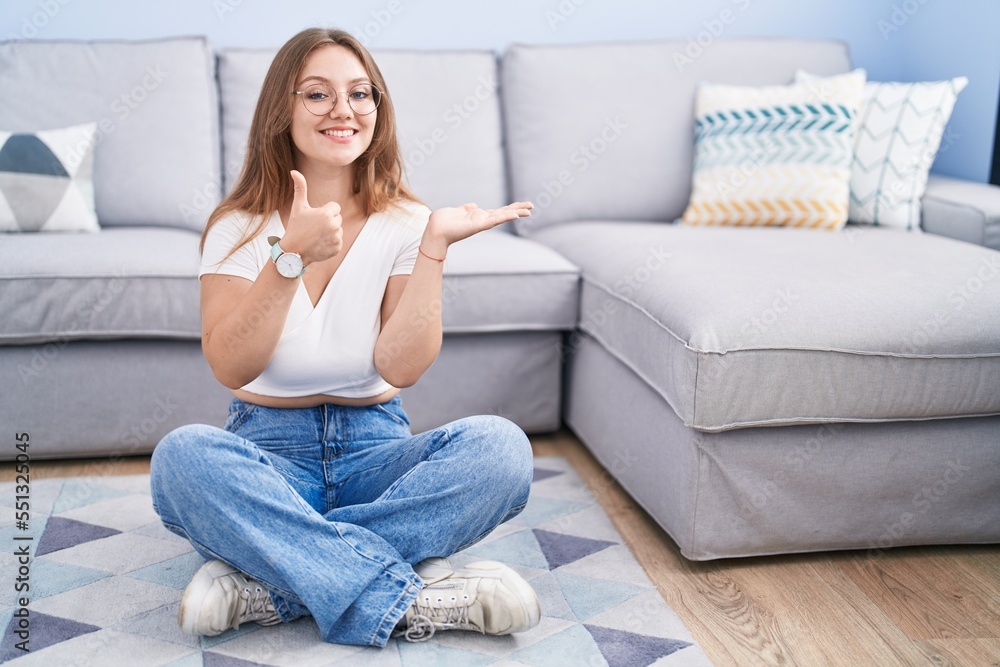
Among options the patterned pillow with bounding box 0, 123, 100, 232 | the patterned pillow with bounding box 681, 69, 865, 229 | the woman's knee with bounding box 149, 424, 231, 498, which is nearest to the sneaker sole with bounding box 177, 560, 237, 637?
the woman's knee with bounding box 149, 424, 231, 498

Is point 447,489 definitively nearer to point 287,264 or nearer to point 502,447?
point 502,447

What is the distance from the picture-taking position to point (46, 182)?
229 centimetres

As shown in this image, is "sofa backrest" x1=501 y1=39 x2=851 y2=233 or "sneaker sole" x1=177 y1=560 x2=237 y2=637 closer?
"sneaker sole" x1=177 y1=560 x2=237 y2=637

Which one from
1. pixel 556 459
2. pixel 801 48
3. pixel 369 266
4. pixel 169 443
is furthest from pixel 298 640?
pixel 801 48

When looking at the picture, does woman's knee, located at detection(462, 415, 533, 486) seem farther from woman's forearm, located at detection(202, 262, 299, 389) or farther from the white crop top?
woman's forearm, located at detection(202, 262, 299, 389)

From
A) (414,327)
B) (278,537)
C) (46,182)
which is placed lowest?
(278,537)

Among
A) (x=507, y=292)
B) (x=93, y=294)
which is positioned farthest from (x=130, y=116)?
(x=507, y=292)

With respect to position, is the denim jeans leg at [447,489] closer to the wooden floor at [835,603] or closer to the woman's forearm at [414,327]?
the woman's forearm at [414,327]

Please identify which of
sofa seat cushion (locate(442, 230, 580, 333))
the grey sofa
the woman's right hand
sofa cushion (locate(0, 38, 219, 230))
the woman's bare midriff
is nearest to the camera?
the woman's right hand

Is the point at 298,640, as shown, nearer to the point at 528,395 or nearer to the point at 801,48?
the point at 528,395

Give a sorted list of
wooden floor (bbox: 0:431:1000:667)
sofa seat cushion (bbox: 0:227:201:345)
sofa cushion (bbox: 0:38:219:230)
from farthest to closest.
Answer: sofa cushion (bbox: 0:38:219:230) < sofa seat cushion (bbox: 0:227:201:345) < wooden floor (bbox: 0:431:1000:667)

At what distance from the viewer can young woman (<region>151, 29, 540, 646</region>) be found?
134 cm

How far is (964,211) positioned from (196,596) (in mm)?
1929

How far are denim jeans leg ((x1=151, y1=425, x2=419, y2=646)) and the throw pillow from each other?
5.73 feet
